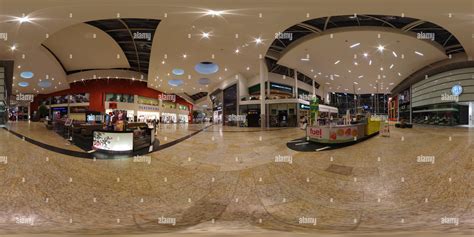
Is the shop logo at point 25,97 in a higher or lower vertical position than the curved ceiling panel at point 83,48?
lower

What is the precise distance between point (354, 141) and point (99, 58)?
11.1 feet

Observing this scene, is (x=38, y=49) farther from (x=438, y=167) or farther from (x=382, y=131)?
(x=438, y=167)

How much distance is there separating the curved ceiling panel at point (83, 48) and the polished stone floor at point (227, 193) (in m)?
0.83

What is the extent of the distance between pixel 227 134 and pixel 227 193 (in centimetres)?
84

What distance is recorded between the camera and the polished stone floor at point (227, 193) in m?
1.59

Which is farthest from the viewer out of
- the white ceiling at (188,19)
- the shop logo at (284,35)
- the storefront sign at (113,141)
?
the shop logo at (284,35)

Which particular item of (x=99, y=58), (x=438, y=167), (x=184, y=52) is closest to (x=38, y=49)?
(x=99, y=58)
